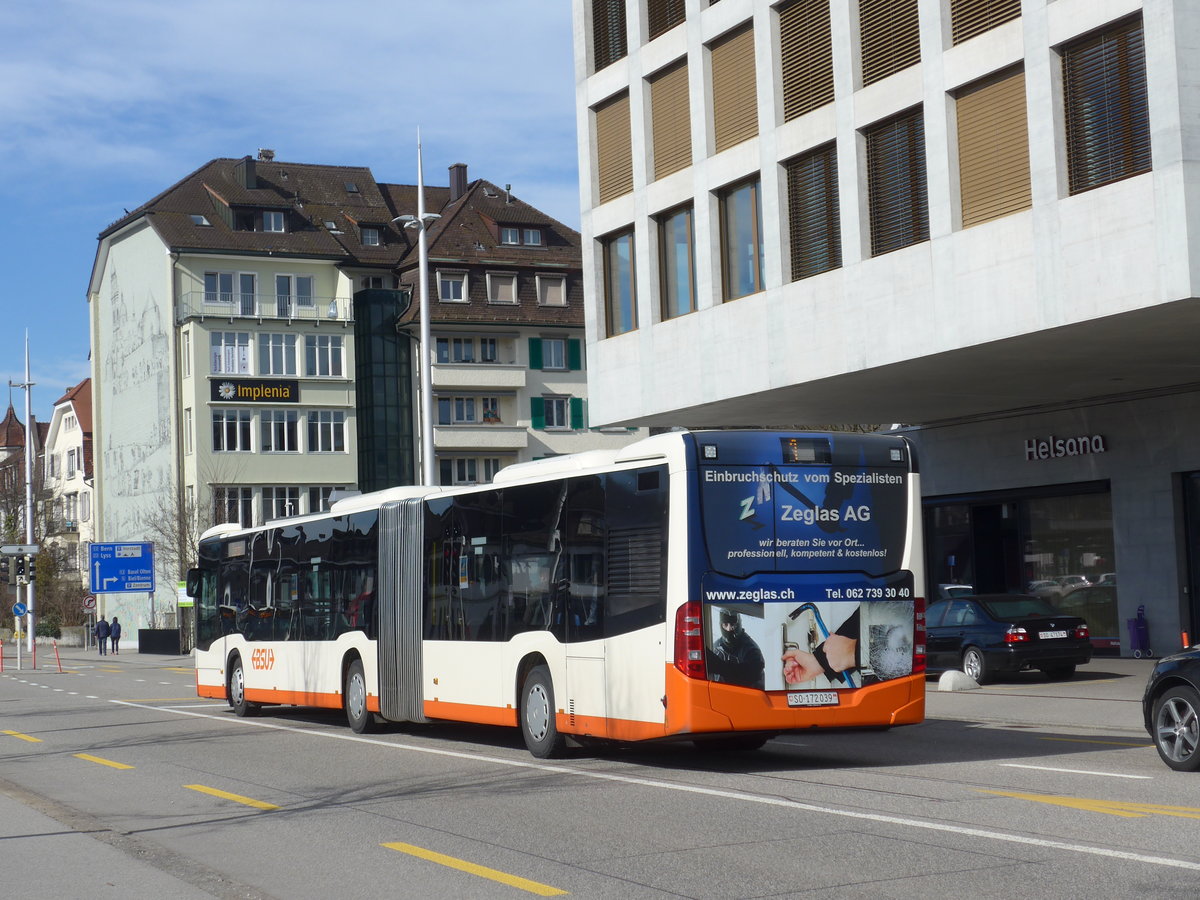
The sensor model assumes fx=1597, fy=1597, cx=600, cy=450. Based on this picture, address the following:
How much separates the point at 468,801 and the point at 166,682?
1182 inches

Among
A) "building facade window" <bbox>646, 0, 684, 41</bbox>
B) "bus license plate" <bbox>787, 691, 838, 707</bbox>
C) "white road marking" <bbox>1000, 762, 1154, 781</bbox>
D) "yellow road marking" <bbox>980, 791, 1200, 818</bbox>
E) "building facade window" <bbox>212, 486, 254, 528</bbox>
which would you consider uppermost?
"building facade window" <bbox>646, 0, 684, 41</bbox>

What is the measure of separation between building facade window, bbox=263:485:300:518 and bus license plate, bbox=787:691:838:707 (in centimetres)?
6442

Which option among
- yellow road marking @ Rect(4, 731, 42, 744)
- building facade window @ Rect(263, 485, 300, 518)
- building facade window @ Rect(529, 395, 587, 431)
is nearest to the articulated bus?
yellow road marking @ Rect(4, 731, 42, 744)

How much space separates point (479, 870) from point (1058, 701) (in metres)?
14.4

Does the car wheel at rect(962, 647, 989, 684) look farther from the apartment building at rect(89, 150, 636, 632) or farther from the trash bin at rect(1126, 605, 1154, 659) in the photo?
the apartment building at rect(89, 150, 636, 632)

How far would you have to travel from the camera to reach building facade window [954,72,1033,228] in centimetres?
2267

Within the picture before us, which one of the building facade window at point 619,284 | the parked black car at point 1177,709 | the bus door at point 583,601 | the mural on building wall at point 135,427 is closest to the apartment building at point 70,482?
the mural on building wall at point 135,427

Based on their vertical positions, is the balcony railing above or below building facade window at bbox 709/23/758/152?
above

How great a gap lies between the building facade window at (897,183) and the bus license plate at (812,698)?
12467 millimetres

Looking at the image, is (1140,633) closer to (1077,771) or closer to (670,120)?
(670,120)

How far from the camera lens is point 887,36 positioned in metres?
25.2

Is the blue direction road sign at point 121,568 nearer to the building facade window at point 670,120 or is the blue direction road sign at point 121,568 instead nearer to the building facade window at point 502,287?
the building facade window at point 502,287

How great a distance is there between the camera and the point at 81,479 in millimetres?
103438

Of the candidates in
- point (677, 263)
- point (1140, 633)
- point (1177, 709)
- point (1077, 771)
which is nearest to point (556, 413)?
point (677, 263)
